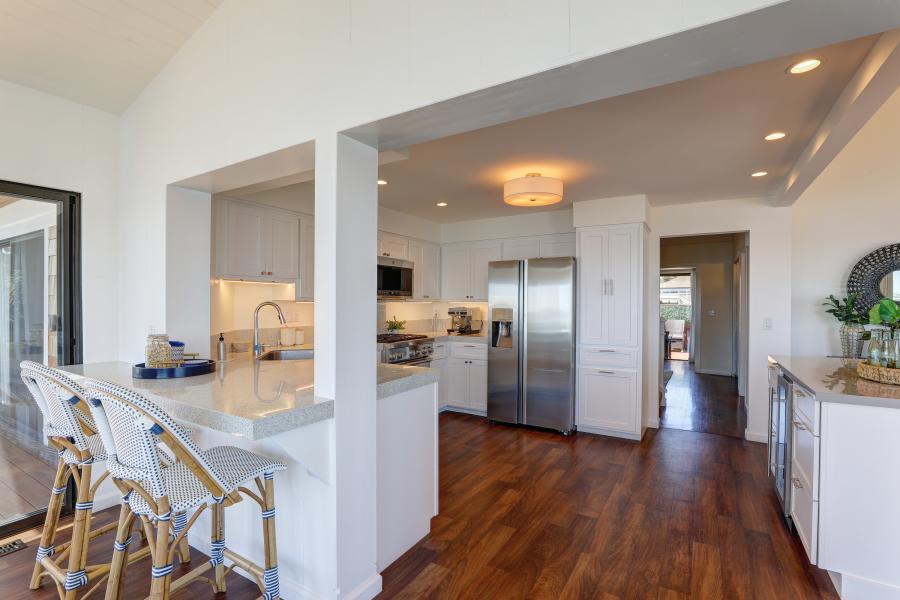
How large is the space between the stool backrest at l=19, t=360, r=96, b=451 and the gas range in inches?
104

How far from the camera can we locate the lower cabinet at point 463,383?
16.7 ft

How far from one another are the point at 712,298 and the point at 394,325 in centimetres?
625

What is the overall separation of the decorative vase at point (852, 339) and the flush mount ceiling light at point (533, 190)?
2860 mm

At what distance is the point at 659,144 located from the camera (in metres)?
2.87

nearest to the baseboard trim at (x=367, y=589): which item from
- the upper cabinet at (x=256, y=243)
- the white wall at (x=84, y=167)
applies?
the white wall at (x=84, y=167)

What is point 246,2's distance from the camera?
2.09m

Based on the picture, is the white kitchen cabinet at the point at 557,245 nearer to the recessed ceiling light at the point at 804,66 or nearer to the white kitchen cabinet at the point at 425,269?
the white kitchen cabinet at the point at 425,269

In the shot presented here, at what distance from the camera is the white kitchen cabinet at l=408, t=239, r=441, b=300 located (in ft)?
17.3

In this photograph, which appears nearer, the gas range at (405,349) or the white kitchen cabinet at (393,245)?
the gas range at (405,349)

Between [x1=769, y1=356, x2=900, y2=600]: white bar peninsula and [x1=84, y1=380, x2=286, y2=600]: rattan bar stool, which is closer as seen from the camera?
[x1=84, y1=380, x2=286, y2=600]: rattan bar stool

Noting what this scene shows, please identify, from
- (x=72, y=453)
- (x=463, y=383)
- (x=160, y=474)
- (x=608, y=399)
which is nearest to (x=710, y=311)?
(x=608, y=399)

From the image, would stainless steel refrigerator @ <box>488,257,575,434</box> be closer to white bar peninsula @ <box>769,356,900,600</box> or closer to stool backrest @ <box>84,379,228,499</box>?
white bar peninsula @ <box>769,356,900,600</box>

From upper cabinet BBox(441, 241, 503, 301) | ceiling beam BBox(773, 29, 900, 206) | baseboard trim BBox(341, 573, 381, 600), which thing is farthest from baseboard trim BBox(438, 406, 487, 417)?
ceiling beam BBox(773, 29, 900, 206)

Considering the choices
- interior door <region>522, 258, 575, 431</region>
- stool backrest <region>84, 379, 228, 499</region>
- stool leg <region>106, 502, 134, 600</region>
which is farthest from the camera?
interior door <region>522, 258, 575, 431</region>
